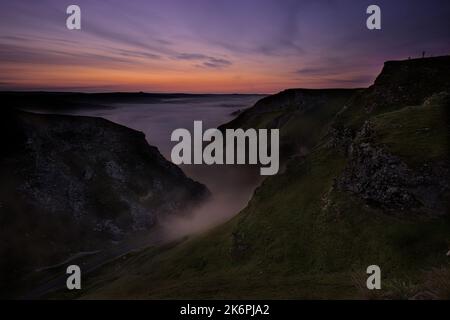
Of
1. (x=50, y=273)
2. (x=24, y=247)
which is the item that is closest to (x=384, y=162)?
(x=50, y=273)

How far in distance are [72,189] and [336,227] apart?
90837mm

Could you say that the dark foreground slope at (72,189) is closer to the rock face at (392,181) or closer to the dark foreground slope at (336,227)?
the dark foreground slope at (336,227)

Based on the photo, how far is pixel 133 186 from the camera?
12706 centimetres

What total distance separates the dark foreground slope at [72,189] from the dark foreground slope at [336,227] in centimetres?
3152

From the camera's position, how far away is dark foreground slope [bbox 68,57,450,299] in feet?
127

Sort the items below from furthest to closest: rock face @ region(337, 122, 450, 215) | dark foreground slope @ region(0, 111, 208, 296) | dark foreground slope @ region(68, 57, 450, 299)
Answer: dark foreground slope @ region(0, 111, 208, 296) → rock face @ region(337, 122, 450, 215) → dark foreground slope @ region(68, 57, 450, 299)

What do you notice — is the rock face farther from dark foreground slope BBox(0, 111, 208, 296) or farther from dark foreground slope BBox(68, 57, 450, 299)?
dark foreground slope BBox(0, 111, 208, 296)

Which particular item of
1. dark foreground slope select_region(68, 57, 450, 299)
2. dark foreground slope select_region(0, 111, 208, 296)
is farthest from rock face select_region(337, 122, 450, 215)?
dark foreground slope select_region(0, 111, 208, 296)

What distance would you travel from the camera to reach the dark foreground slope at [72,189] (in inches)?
3757

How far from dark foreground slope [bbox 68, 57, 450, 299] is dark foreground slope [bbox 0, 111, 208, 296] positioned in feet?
103

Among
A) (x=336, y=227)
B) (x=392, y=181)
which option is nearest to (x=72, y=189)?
(x=336, y=227)

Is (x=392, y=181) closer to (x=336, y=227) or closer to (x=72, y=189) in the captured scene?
(x=336, y=227)

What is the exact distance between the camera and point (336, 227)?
49.6m
